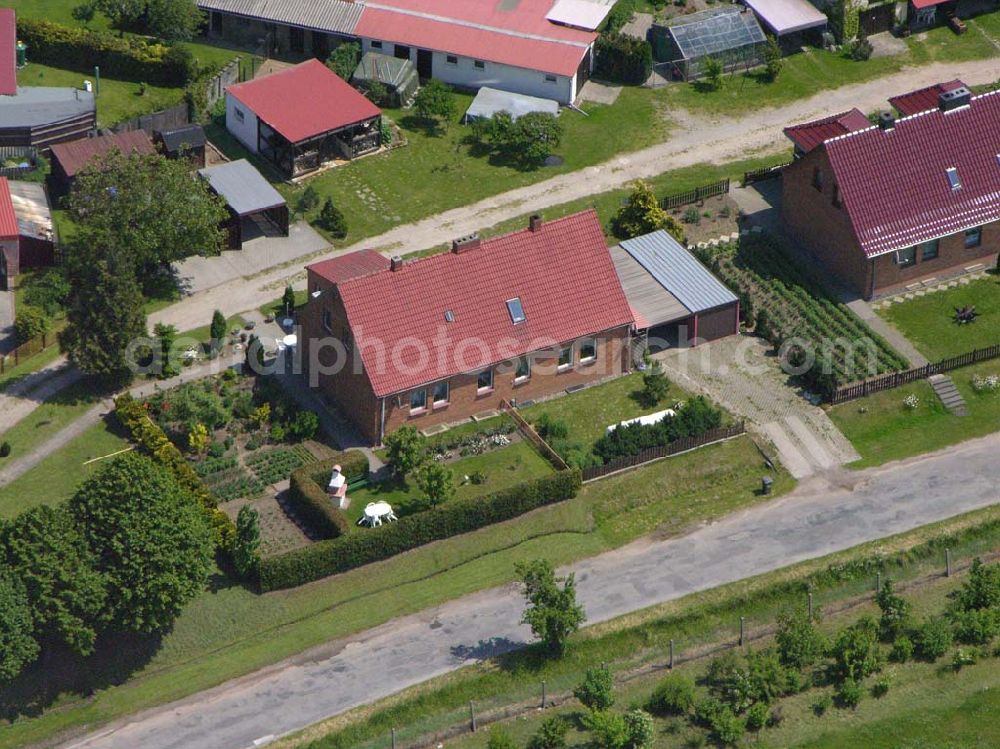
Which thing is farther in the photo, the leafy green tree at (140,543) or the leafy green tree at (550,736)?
the leafy green tree at (140,543)

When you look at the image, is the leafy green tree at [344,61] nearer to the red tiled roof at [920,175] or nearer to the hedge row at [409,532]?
the red tiled roof at [920,175]

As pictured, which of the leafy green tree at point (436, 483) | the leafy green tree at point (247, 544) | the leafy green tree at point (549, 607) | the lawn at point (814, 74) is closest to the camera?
the leafy green tree at point (549, 607)

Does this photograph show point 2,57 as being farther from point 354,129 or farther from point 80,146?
point 354,129

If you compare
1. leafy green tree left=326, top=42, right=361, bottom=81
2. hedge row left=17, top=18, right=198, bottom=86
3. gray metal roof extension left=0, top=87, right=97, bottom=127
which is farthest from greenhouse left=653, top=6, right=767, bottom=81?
gray metal roof extension left=0, top=87, right=97, bottom=127

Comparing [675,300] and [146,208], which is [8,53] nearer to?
[146,208]

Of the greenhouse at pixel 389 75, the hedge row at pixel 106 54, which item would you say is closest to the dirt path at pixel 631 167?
the greenhouse at pixel 389 75

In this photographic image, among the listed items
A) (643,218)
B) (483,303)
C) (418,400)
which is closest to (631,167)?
(643,218)
